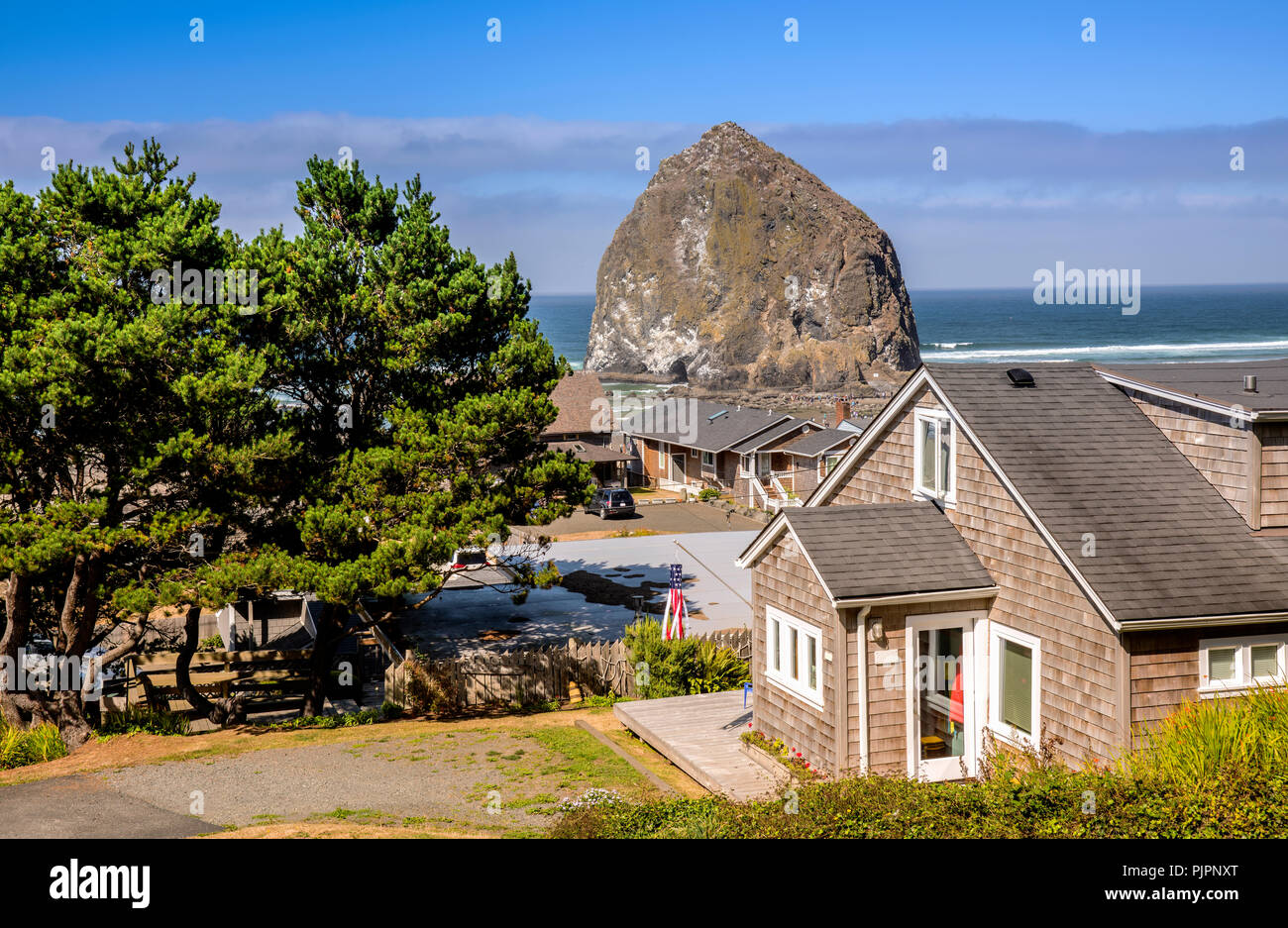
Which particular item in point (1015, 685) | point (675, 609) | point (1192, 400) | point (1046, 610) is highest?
point (1192, 400)

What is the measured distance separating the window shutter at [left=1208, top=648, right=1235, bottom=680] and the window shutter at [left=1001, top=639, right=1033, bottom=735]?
2281mm

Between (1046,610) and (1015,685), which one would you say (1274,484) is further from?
(1015,685)

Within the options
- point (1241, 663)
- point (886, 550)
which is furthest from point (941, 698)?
point (1241, 663)

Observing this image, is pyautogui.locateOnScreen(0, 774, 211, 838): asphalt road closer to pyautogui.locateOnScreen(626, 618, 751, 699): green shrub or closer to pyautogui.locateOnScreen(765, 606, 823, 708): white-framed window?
pyautogui.locateOnScreen(765, 606, 823, 708): white-framed window

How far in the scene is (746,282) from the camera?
175125mm

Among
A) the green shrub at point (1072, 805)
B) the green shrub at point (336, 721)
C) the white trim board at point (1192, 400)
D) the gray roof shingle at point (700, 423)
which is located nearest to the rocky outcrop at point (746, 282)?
the gray roof shingle at point (700, 423)

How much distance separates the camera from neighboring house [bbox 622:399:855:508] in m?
54.5

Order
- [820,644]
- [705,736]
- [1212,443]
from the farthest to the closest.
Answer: [705,736] < [820,644] < [1212,443]

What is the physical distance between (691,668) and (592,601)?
1246 cm

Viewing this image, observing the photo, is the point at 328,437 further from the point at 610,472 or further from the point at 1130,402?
the point at 610,472

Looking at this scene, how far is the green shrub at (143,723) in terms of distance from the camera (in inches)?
926
